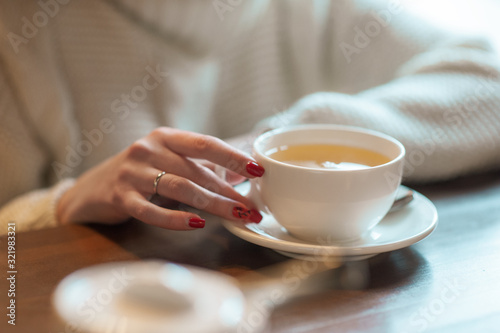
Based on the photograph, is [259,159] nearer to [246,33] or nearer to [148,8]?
[148,8]

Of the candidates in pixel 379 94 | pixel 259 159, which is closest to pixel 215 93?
pixel 379 94

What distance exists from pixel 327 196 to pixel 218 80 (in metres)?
0.72

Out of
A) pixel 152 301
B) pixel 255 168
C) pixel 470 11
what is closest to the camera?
pixel 152 301

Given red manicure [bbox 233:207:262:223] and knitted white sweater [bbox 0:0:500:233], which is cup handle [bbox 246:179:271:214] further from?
knitted white sweater [bbox 0:0:500:233]

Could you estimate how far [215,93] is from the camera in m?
1.18

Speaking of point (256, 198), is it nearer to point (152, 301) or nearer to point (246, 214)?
point (246, 214)

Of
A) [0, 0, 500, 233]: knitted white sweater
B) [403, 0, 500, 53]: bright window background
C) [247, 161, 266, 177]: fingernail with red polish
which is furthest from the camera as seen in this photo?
[403, 0, 500, 53]: bright window background

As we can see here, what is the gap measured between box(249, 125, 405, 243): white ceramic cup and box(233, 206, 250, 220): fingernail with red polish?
0.08ft

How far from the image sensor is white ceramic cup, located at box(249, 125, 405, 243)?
1.71 ft

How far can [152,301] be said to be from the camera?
1.50 feet

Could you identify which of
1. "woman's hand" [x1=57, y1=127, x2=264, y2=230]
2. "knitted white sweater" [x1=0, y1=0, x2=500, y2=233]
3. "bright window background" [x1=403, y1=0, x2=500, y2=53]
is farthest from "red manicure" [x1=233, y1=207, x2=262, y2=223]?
"bright window background" [x1=403, y1=0, x2=500, y2=53]

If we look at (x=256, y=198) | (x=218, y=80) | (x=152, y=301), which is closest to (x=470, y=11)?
(x=218, y=80)

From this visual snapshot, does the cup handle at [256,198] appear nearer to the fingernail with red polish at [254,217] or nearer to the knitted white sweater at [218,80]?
the fingernail with red polish at [254,217]

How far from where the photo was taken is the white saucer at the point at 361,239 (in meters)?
0.53
